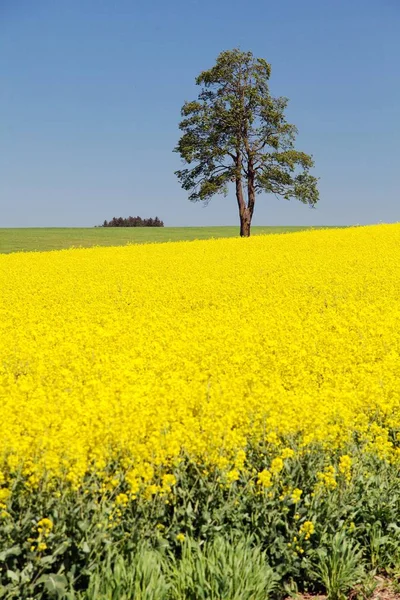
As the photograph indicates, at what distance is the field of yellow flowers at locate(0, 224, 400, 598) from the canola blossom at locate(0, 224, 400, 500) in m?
0.03

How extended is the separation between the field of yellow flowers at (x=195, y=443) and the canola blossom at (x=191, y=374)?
3 centimetres

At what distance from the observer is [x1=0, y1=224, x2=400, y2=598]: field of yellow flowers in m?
5.20

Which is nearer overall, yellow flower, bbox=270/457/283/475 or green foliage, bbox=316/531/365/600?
green foliage, bbox=316/531/365/600

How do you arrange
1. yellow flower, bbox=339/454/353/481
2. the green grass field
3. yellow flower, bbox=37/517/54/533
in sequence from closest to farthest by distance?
yellow flower, bbox=37/517/54/533, yellow flower, bbox=339/454/353/481, the green grass field

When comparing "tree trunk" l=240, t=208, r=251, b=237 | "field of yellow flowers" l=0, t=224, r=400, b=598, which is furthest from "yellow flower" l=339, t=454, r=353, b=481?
"tree trunk" l=240, t=208, r=251, b=237

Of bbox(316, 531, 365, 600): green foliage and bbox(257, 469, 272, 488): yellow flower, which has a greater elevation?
bbox(257, 469, 272, 488): yellow flower

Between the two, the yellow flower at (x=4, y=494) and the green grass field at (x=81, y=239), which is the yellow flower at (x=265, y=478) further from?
the green grass field at (x=81, y=239)

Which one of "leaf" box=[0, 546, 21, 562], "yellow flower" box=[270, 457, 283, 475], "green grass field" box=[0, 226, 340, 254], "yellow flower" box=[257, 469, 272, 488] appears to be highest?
"green grass field" box=[0, 226, 340, 254]

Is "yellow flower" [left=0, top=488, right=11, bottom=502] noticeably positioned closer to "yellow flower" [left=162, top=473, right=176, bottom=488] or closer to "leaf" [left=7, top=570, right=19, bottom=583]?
"leaf" [left=7, top=570, right=19, bottom=583]

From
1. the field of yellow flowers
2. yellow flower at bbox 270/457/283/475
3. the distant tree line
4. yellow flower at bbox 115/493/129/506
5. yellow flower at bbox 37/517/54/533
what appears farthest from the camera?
the distant tree line

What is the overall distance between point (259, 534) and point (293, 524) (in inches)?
12.0

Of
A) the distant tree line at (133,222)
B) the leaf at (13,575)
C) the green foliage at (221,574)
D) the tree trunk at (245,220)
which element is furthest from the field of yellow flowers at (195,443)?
the distant tree line at (133,222)

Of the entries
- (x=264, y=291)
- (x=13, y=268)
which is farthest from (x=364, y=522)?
(x=13, y=268)

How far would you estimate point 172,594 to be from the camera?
497 cm
